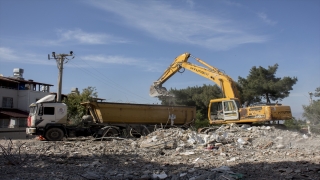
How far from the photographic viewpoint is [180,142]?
14.4 metres

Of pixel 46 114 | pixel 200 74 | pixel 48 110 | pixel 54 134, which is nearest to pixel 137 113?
pixel 200 74

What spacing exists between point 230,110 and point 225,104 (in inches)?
19.2

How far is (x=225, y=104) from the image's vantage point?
1858 centimetres

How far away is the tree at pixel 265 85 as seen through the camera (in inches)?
1292

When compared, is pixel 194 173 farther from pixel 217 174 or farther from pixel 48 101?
pixel 48 101

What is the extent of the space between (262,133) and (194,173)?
323 inches

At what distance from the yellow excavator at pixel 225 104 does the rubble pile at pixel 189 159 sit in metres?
0.81

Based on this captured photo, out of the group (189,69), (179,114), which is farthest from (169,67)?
(179,114)

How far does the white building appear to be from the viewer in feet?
106

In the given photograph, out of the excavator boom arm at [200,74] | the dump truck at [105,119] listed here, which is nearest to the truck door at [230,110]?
the excavator boom arm at [200,74]

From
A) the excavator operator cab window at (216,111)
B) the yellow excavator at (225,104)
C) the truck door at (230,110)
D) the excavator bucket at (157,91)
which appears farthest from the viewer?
the excavator bucket at (157,91)

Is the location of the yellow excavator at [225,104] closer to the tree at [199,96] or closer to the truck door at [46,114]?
the truck door at [46,114]

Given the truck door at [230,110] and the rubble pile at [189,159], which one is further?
the truck door at [230,110]

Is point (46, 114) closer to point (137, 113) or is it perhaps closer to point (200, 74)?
point (137, 113)
